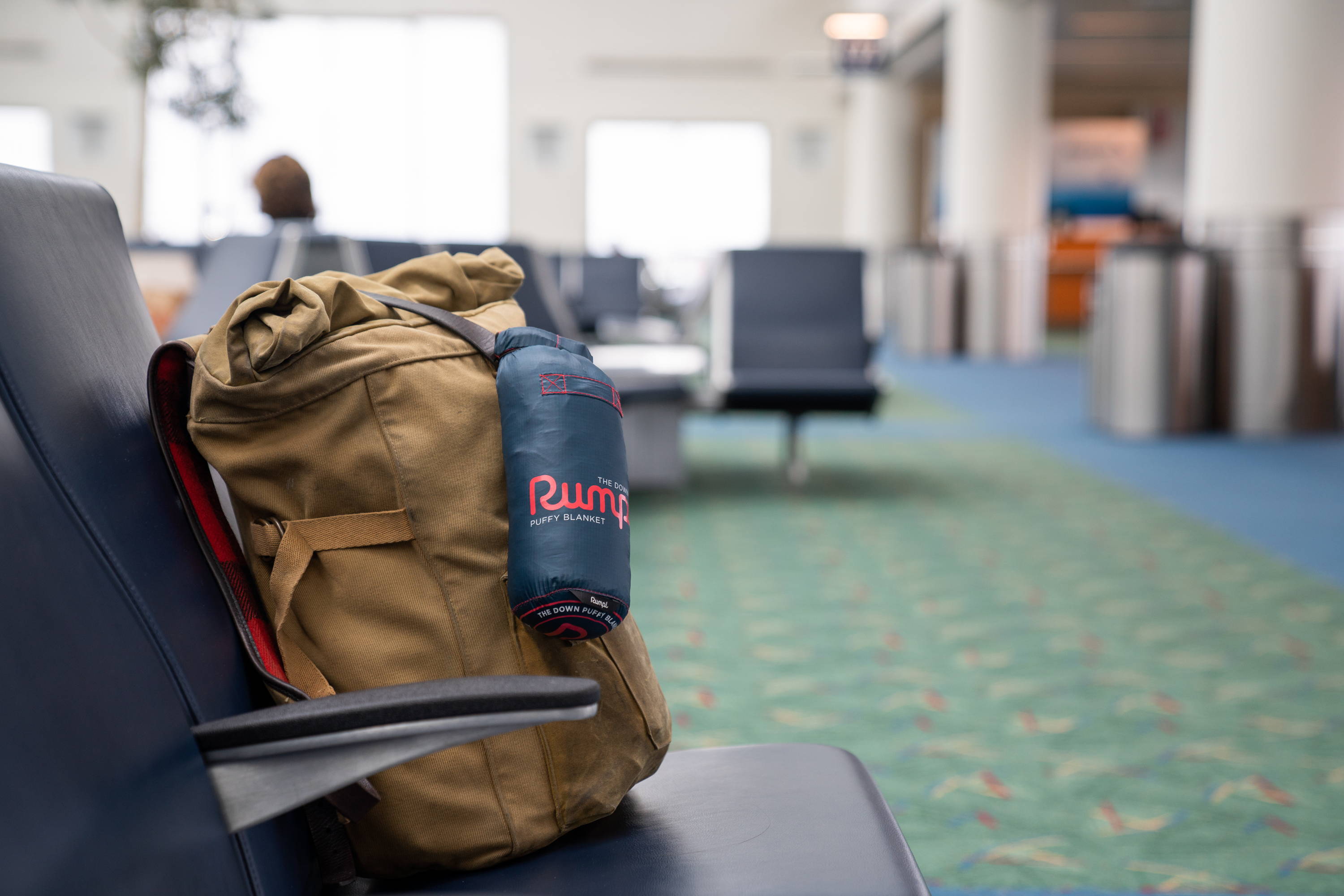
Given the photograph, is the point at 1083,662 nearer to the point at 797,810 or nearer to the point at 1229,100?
the point at 797,810

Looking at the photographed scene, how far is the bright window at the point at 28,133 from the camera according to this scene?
18109 millimetres

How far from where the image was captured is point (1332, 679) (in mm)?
2785

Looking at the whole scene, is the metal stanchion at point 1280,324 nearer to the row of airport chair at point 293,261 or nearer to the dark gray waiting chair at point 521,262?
the dark gray waiting chair at point 521,262

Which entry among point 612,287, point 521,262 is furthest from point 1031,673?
point 612,287

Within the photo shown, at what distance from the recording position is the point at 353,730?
830 millimetres

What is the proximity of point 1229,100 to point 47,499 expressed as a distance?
681cm

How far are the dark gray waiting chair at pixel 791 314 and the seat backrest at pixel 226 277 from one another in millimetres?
2390

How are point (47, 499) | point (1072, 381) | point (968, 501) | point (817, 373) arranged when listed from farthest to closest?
point (1072, 381) → point (817, 373) → point (968, 501) → point (47, 499)

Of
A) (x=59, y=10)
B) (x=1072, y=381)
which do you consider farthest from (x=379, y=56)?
(x=1072, y=381)

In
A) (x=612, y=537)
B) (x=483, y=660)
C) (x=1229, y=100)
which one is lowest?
(x=483, y=660)

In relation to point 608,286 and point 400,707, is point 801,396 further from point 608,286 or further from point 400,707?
point 608,286

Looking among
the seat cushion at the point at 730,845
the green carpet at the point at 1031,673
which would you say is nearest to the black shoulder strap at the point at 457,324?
the seat cushion at the point at 730,845

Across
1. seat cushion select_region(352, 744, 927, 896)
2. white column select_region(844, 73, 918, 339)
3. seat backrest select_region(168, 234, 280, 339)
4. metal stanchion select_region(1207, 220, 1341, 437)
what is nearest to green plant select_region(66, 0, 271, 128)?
seat backrest select_region(168, 234, 280, 339)

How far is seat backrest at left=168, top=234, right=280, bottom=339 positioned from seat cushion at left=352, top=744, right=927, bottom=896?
2.68m
